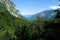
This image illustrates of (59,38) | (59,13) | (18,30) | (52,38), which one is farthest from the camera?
(18,30)

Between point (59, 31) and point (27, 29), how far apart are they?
3437 centimetres

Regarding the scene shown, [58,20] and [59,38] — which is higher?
[58,20]

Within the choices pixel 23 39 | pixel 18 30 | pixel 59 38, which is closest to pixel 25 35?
pixel 23 39

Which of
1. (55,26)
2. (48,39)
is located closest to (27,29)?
(48,39)

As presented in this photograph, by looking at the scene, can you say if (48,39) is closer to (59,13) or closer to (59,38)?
(59,38)

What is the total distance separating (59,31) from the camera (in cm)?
1107

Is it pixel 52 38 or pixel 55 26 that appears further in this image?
pixel 52 38

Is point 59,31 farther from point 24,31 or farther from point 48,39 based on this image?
point 24,31

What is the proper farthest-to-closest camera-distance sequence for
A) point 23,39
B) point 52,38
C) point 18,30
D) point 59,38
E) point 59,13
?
1. point 18,30
2. point 23,39
3. point 52,38
4. point 59,38
5. point 59,13

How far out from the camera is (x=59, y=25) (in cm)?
1115

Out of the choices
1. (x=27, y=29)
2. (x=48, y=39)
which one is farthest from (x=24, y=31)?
(x=48, y=39)

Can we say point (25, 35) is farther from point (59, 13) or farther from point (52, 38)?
point (59, 13)

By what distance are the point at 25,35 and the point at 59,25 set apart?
32951 millimetres

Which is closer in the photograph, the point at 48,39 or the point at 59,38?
the point at 59,38
